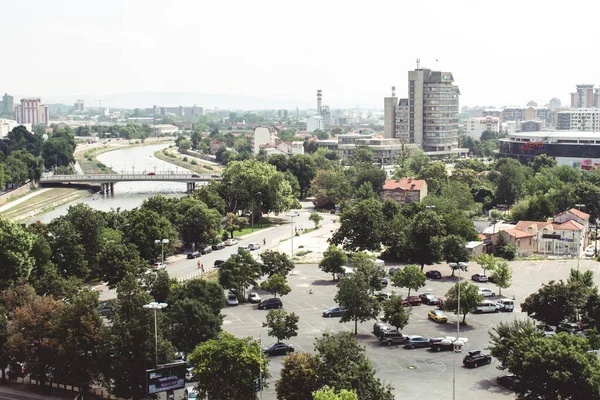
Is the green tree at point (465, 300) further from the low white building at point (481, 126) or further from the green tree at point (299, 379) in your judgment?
the low white building at point (481, 126)

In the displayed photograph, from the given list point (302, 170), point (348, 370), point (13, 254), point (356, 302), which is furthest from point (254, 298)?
point (302, 170)

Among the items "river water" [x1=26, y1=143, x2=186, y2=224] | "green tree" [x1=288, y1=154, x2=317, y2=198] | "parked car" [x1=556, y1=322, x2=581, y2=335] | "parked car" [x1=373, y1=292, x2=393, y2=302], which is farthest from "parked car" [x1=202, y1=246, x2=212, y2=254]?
"green tree" [x1=288, y1=154, x2=317, y2=198]

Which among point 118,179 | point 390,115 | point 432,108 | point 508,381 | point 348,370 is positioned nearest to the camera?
point 348,370

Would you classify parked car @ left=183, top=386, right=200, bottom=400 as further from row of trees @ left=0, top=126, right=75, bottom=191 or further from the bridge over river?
the bridge over river

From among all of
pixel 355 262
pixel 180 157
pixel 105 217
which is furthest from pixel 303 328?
pixel 180 157

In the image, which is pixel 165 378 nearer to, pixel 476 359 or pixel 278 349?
pixel 278 349

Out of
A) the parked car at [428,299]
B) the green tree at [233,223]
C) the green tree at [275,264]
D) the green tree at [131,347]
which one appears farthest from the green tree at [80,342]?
the green tree at [233,223]
